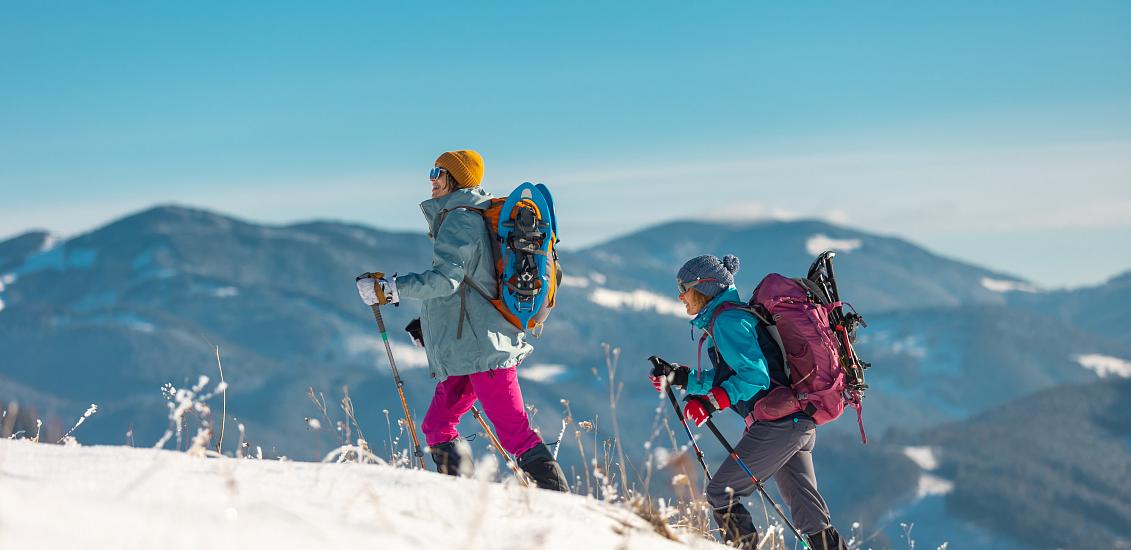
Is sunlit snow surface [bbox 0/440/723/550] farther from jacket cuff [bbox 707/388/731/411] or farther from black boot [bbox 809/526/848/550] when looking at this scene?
black boot [bbox 809/526/848/550]

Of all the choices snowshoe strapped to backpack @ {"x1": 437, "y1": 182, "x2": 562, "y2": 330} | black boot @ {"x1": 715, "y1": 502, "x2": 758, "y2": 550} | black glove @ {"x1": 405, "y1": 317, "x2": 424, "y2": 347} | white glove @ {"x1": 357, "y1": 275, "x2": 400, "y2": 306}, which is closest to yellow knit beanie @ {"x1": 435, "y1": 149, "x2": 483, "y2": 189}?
snowshoe strapped to backpack @ {"x1": 437, "y1": 182, "x2": 562, "y2": 330}

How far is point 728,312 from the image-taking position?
17.9 feet

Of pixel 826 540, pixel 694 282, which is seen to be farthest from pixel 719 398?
pixel 826 540

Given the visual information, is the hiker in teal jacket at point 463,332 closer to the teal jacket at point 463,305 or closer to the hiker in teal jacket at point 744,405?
the teal jacket at point 463,305

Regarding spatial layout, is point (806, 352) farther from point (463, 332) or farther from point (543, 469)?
point (463, 332)

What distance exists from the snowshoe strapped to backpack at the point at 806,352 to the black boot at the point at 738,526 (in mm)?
563

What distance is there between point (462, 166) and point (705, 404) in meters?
2.10

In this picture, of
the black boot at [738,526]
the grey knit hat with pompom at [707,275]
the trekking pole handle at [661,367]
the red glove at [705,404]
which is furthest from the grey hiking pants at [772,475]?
the grey knit hat with pompom at [707,275]

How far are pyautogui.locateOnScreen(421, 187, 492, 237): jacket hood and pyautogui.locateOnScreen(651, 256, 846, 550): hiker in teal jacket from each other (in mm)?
1318

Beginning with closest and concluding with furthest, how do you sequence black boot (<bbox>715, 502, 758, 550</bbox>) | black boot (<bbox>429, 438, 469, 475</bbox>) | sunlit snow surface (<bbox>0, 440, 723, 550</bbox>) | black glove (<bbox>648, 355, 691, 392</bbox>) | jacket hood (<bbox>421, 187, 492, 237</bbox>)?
sunlit snow surface (<bbox>0, 440, 723, 550</bbox>) < black boot (<bbox>715, 502, 758, 550</bbox>) < black boot (<bbox>429, 438, 469, 475</bbox>) < black glove (<bbox>648, 355, 691, 392</bbox>) < jacket hood (<bbox>421, 187, 492, 237</bbox>)

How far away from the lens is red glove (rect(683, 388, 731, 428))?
539cm

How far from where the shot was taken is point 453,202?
571 cm

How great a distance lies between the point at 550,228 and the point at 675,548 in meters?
2.52

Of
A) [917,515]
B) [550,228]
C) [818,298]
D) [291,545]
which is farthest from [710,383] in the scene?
[917,515]
